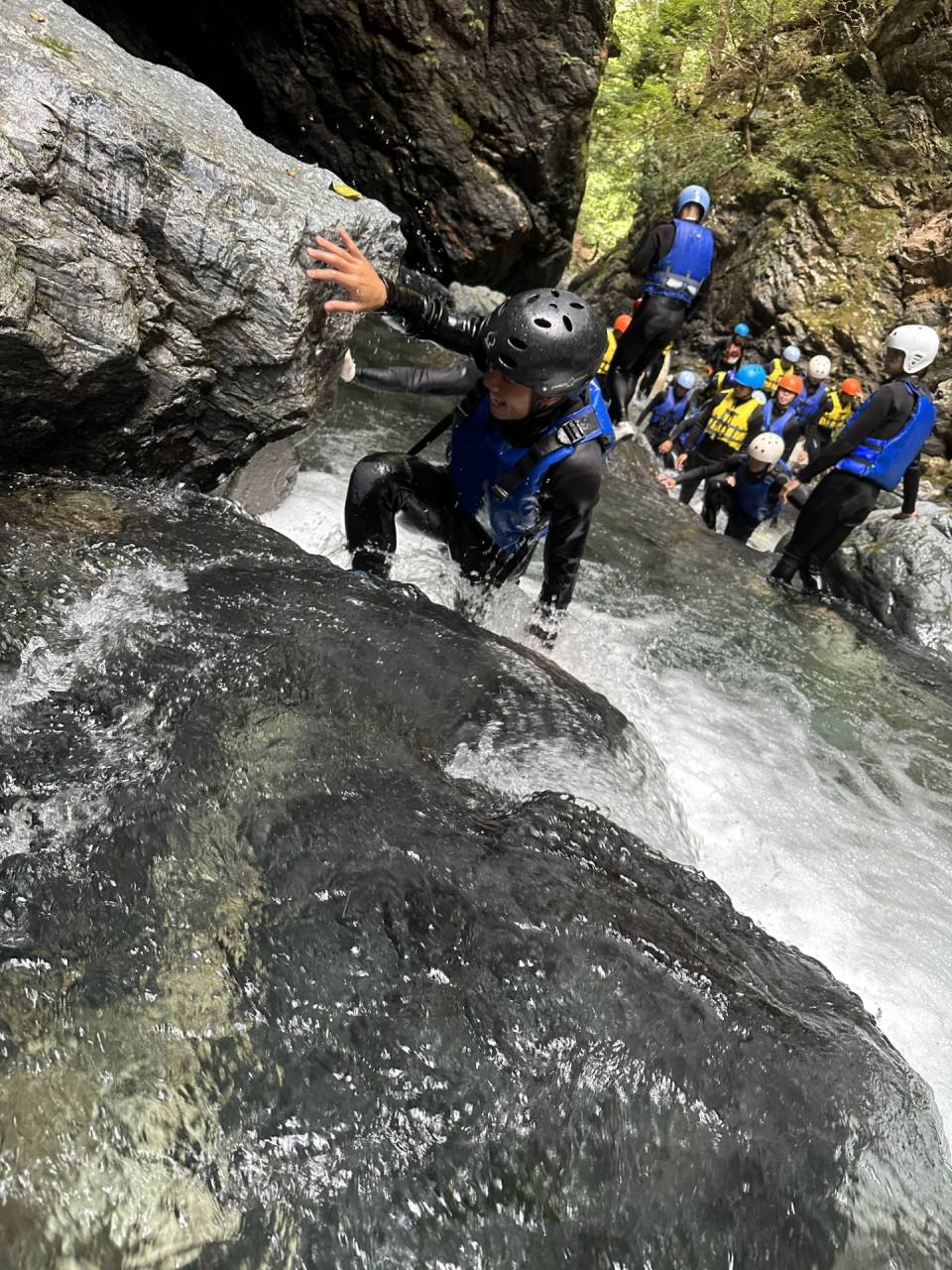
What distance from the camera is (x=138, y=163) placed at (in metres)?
2.78

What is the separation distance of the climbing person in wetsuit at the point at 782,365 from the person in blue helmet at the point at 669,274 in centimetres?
408

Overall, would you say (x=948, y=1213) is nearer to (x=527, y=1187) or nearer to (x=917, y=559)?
(x=527, y=1187)

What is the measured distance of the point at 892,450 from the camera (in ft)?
22.5

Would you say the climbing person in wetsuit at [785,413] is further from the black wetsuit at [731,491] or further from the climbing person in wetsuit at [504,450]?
the climbing person in wetsuit at [504,450]

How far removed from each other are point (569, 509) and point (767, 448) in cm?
605

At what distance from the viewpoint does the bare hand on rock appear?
3041 mm

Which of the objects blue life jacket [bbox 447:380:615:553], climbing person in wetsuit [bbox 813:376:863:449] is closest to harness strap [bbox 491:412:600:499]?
blue life jacket [bbox 447:380:615:553]

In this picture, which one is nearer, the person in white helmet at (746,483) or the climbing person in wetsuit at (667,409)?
the person in white helmet at (746,483)

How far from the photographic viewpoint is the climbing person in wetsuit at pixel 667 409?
11844 millimetres

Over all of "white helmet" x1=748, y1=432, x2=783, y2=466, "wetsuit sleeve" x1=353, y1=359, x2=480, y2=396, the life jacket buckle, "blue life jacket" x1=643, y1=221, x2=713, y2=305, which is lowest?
"white helmet" x1=748, y1=432, x2=783, y2=466

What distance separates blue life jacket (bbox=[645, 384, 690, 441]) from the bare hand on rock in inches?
372

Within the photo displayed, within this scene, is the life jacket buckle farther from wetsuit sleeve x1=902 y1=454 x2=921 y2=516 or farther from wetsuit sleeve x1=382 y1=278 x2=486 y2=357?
wetsuit sleeve x1=902 y1=454 x2=921 y2=516

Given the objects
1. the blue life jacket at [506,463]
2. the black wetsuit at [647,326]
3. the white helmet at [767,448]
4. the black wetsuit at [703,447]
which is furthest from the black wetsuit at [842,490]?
the blue life jacket at [506,463]

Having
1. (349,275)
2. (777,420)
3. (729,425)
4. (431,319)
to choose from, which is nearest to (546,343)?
(431,319)
